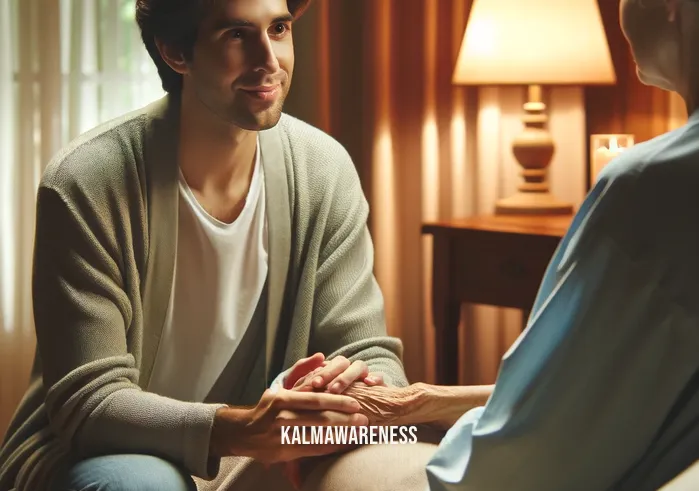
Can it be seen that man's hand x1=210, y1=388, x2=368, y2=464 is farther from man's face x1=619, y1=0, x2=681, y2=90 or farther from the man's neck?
man's face x1=619, y1=0, x2=681, y2=90

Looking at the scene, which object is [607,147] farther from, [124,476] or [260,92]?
[124,476]

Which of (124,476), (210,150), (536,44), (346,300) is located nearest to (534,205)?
(536,44)

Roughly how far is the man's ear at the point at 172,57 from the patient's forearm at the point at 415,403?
0.43m

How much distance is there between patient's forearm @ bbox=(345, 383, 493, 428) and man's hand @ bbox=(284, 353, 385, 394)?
0.01m

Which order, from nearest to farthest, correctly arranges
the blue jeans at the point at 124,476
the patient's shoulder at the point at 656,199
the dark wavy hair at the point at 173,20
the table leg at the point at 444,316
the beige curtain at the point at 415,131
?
the patient's shoulder at the point at 656,199 → the blue jeans at the point at 124,476 → the dark wavy hair at the point at 173,20 → the table leg at the point at 444,316 → the beige curtain at the point at 415,131

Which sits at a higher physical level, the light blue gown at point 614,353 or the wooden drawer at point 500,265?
the light blue gown at point 614,353

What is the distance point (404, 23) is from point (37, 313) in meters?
1.35

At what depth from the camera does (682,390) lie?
77 cm

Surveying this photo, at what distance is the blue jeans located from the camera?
117 centimetres

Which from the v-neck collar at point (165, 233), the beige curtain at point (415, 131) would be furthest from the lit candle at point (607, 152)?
the v-neck collar at point (165, 233)

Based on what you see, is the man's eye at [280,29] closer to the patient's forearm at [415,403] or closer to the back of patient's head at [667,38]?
the patient's forearm at [415,403]

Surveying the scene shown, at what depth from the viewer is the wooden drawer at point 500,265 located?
6.52ft

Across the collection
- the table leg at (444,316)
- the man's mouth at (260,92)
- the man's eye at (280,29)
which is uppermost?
the man's eye at (280,29)

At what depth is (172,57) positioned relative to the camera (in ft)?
4.31
